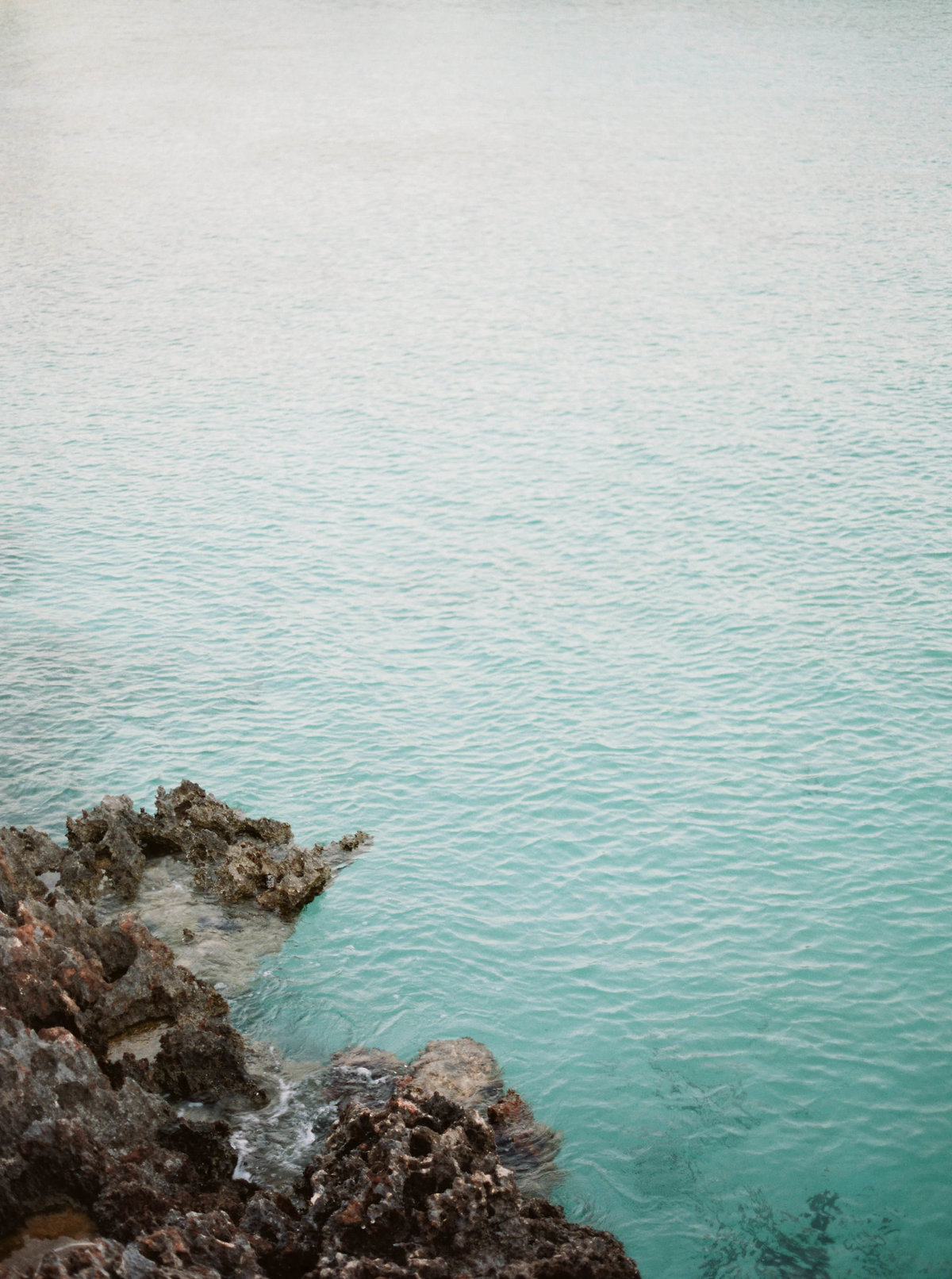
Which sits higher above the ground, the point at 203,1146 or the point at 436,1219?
the point at 203,1146

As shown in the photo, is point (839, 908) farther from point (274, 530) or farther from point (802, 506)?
point (274, 530)

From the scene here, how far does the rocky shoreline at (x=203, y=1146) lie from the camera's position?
362 inches

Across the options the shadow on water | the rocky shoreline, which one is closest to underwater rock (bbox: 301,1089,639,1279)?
the rocky shoreline

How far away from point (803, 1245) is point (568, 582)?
51.3 feet

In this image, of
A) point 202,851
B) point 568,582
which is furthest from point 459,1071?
point 568,582

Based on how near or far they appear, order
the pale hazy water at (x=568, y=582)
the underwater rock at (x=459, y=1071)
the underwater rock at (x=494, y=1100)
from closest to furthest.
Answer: the underwater rock at (x=494, y=1100), the underwater rock at (x=459, y=1071), the pale hazy water at (x=568, y=582)

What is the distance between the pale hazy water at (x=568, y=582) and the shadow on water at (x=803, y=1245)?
0.05 meters

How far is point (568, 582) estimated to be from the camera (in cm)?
2545

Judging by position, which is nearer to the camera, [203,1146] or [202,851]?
[203,1146]

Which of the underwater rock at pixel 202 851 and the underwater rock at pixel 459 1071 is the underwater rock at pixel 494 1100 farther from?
the underwater rock at pixel 202 851

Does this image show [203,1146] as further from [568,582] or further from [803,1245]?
[568,582]

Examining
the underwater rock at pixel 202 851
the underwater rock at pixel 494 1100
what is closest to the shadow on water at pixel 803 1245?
the underwater rock at pixel 494 1100

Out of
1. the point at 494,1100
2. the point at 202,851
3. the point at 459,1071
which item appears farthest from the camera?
the point at 202,851

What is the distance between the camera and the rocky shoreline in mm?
9188
